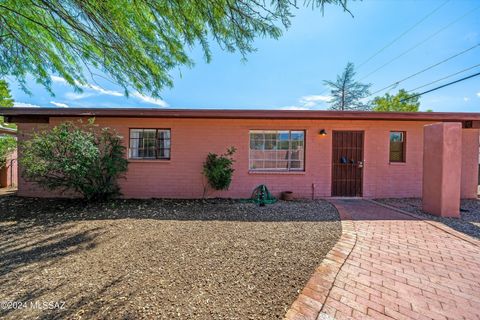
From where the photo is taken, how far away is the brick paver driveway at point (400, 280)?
6.61 ft

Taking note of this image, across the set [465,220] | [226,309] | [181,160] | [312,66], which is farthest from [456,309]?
[312,66]

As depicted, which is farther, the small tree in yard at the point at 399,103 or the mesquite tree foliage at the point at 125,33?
the small tree in yard at the point at 399,103

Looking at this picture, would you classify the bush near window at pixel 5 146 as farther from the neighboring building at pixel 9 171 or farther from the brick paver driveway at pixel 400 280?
the brick paver driveway at pixel 400 280

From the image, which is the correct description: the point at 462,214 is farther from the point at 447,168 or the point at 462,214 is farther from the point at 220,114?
the point at 220,114

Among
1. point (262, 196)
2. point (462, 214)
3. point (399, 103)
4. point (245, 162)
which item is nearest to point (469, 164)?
point (462, 214)

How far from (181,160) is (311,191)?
4.41 m

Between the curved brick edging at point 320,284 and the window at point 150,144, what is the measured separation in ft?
18.5

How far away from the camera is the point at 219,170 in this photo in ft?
21.3

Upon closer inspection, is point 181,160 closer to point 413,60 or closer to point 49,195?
point 49,195

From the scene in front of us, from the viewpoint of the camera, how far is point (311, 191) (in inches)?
282

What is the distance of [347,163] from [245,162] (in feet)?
11.2

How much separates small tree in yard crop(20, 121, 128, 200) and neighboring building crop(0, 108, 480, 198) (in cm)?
86

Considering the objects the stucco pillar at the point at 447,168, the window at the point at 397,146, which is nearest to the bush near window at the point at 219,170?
the stucco pillar at the point at 447,168

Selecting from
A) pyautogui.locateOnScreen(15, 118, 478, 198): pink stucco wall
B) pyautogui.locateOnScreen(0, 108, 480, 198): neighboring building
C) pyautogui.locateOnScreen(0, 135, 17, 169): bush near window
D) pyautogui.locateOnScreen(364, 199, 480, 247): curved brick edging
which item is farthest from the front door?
pyautogui.locateOnScreen(0, 135, 17, 169): bush near window
